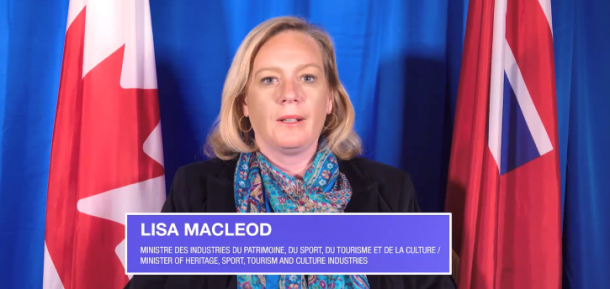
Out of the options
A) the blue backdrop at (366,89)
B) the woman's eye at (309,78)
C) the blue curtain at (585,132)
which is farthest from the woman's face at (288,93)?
the blue curtain at (585,132)

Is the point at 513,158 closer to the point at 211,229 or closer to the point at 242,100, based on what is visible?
the point at 242,100

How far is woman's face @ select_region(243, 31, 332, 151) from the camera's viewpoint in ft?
4.37

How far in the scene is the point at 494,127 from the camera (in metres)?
1.46

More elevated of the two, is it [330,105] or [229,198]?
[330,105]

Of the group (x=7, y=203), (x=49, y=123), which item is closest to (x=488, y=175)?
(x=49, y=123)

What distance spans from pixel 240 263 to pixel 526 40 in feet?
3.51

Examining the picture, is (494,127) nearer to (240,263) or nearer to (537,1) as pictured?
(537,1)

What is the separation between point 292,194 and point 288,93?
282mm

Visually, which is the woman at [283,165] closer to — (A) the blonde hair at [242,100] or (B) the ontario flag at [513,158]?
(A) the blonde hair at [242,100]

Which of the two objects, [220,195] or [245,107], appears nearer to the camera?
[220,195]

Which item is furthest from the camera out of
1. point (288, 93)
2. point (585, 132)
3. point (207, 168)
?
point (585, 132)

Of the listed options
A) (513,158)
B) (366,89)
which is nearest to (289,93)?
(366,89)

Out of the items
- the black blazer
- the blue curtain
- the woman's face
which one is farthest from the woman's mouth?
the blue curtain

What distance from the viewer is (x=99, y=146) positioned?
4.83 feet
